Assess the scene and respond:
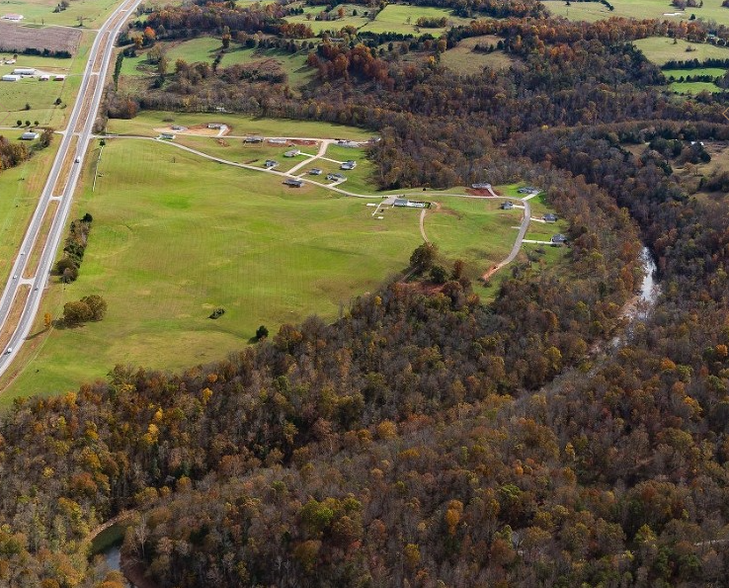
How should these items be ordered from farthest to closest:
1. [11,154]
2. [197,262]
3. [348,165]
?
[348,165] → [11,154] → [197,262]

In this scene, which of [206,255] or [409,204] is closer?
[206,255]

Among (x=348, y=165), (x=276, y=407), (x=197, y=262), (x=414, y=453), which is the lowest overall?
(x=414, y=453)

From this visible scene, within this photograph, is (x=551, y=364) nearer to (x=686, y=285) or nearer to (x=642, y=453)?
(x=642, y=453)

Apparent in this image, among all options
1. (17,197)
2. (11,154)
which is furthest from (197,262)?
(11,154)

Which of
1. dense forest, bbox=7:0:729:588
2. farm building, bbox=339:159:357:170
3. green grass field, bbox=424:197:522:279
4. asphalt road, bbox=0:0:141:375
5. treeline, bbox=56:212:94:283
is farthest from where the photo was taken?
farm building, bbox=339:159:357:170

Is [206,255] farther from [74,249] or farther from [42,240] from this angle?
[42,240]

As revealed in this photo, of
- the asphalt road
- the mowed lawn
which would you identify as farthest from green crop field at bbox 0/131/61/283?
the mowed lawn

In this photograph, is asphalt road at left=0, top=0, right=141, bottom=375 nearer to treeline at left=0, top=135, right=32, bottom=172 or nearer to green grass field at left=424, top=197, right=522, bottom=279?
treeline at left=0, top=135, right=32, bottom=172

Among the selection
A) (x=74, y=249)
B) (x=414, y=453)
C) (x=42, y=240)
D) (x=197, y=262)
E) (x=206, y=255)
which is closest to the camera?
(x=414, y=453)

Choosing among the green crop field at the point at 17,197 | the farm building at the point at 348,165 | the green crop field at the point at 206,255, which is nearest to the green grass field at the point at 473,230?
the green crop field at the point at 206,255
